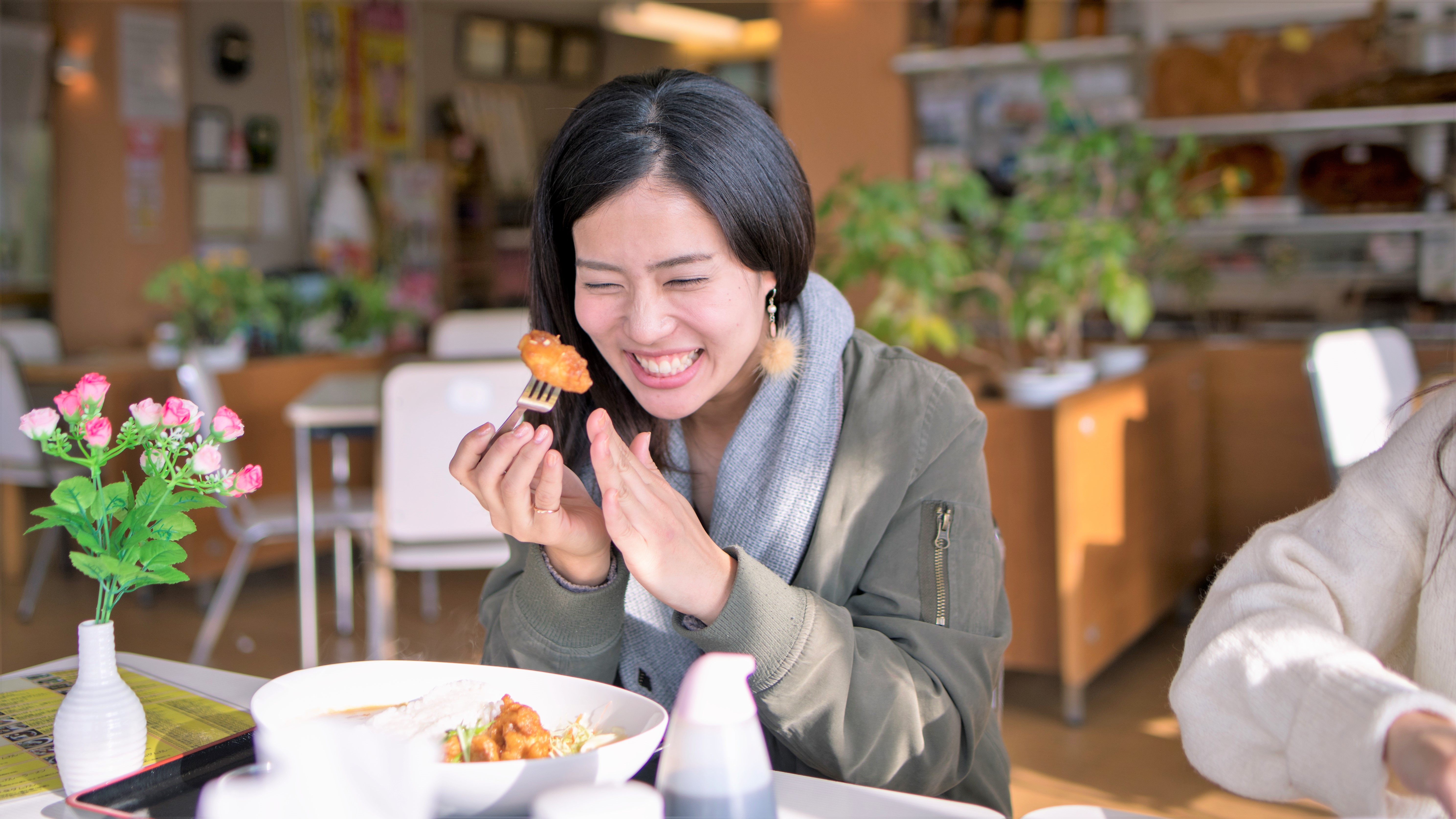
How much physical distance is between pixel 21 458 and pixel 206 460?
12.0ft

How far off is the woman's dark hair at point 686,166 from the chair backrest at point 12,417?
3323 millimetres

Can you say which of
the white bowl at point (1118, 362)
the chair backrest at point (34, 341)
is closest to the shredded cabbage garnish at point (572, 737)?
the white bowl at point (1118, 362)

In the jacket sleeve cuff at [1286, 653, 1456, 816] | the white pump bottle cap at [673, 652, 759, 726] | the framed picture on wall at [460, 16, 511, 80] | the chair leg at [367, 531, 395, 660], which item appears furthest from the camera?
the framed picture on wall at [460, 16, 511, 80]

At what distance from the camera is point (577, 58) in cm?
952

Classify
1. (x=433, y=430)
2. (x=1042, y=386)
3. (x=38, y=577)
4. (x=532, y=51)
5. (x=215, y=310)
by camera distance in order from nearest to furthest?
(x=433, y=430), (x=1042, y=386), (x=38, y=577), (x=215, y=310), (x=532, y=51)

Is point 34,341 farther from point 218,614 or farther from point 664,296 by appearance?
point 664,296

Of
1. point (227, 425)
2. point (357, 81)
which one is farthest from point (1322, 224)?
point (357, 81)

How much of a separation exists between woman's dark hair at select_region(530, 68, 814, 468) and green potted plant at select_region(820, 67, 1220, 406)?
182cm

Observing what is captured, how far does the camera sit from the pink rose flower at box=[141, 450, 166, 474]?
1.02 meters

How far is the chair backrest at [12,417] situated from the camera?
12.8 ft

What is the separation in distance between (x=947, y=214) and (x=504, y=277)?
4.83 metres

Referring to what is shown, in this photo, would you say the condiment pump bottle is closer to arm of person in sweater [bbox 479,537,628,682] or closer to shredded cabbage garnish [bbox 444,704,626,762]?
shredded cabbage garnish [bbox 444,704,626,762]

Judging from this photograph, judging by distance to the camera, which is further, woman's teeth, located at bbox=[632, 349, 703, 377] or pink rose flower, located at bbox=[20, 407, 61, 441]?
woman's teeth, located at bbox=[632, 349, 703, 377]

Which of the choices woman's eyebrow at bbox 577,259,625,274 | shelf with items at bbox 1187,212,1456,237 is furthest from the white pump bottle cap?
shelf with items at bbox 1187,212,1456,237
